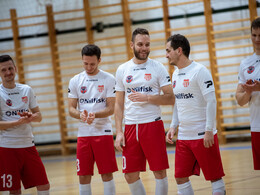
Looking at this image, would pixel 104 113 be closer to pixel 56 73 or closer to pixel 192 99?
pixel 192 99

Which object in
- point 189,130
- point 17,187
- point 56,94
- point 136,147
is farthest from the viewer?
point 56,94

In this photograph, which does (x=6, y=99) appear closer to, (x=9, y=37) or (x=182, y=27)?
(x=182, y=27)

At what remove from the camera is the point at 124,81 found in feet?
13.6

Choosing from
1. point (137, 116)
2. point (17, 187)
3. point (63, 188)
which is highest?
point (137, 116)

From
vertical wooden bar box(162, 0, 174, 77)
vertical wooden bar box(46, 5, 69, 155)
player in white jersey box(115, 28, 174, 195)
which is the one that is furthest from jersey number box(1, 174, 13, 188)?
vertical wooden bar box(46, 5, 69, 155)

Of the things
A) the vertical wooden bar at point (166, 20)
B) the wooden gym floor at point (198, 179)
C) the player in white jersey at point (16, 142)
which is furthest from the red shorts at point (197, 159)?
the vertical wooden bar at point (166, 20)

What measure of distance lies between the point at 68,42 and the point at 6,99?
711 cm

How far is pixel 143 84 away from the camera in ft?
13.3

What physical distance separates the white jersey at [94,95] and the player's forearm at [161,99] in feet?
2.17

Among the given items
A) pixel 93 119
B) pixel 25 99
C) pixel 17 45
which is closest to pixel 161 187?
pixel 93 119

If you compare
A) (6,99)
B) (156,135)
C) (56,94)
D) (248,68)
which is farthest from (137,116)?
(56,94)

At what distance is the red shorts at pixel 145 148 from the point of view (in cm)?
394

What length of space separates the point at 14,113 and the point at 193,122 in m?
1.97

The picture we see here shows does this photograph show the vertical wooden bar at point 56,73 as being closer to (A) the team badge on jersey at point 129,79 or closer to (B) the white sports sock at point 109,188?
(B) the white sports sock at point 109,188
